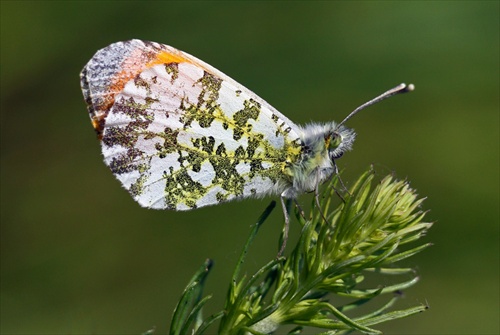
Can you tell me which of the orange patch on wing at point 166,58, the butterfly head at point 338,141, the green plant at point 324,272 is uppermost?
the orange patch on wing at point 166,58

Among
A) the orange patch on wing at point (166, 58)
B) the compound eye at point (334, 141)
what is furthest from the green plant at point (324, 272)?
the orange patch on wing at point (166, 58)

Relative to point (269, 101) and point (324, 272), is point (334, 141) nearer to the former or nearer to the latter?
point (324, 272)

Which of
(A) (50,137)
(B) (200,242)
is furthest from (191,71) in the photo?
(A) (50,137)

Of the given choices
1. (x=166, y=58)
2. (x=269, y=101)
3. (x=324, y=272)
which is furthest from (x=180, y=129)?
(x=269, y=101)

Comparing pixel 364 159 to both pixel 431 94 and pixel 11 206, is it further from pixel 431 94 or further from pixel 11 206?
pixel 11 206

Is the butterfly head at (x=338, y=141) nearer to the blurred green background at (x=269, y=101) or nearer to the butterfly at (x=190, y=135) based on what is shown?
the butterfly at (x=190, y=135)

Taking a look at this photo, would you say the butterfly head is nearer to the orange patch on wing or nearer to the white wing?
the white wing
